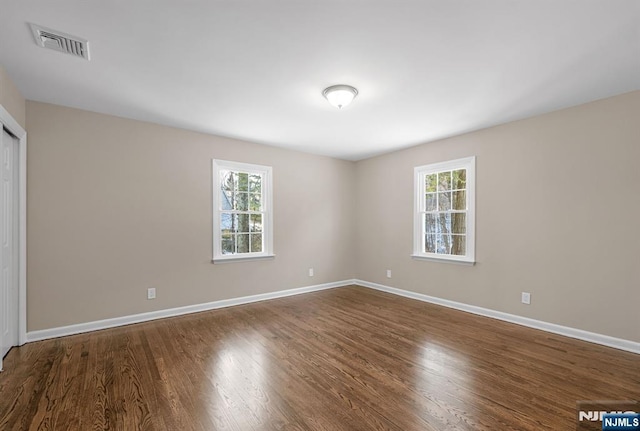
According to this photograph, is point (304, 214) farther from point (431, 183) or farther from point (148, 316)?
point (148, 316)

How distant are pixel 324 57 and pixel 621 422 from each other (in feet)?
10.5

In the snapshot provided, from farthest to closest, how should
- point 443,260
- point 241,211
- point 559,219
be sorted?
point 241,211 < point 443,260 < point 559,219

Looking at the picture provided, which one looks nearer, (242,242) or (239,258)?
(239,258)

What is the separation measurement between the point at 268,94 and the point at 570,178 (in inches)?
136

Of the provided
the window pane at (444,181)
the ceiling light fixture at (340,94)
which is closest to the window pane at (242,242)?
the ceiling light fixture at (340,94)

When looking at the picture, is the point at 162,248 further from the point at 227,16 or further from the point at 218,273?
the point at 227,16

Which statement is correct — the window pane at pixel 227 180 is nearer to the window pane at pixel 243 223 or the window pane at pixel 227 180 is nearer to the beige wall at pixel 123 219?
the beige wall at pixel 123 219

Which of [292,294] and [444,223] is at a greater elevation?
[444,223]

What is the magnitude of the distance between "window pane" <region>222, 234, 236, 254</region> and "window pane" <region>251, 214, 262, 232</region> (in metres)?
0.38

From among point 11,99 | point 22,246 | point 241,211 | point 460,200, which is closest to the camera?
point 11,99

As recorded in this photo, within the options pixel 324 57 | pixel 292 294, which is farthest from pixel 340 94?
pixel 292 294

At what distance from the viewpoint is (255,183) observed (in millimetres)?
4945

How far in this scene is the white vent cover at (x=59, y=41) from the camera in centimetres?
207

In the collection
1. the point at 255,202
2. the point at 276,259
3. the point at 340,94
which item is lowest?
the point at 276,259
